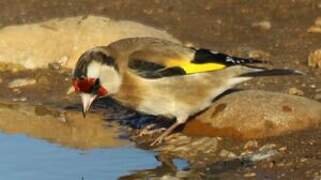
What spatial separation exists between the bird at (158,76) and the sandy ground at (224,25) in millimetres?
552

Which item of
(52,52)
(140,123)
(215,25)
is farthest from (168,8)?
(140,123)

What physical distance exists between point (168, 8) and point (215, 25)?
0.86 metres

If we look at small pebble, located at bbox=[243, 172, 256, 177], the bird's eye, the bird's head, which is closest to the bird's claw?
the bird's head

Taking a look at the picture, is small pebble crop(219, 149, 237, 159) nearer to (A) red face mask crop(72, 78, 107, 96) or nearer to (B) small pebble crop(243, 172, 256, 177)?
(B) small pebble crop(243, 172, 256, 177)

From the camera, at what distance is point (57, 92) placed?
9.77 meters

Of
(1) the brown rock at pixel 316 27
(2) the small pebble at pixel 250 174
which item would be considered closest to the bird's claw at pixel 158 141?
(2) the small pebble at pixel 250 174

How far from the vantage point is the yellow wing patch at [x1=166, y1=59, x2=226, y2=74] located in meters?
7.95

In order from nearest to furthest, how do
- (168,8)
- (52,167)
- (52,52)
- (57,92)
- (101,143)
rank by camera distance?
(52,167) → (101,143) → (57,92) → (52,52) → (168,8)

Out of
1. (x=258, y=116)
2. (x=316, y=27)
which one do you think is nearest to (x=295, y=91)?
(x=258, y=116)

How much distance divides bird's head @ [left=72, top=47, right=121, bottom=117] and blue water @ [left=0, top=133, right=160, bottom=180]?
1.19 ft

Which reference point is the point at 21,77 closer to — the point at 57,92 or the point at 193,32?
the point at 57,92

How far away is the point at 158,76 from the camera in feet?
25.9

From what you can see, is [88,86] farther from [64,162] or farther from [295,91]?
[295,91]

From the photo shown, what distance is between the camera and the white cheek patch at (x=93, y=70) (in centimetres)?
766
